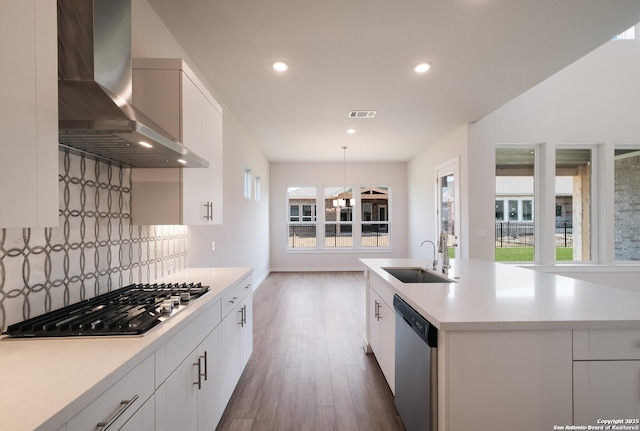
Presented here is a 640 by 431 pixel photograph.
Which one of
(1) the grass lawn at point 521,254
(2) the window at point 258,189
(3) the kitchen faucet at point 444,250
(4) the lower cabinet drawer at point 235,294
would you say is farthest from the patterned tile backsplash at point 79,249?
(1) the grass lawn at point 521,254

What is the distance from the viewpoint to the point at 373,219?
7.85m

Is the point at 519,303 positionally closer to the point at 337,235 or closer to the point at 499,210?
the point at 499,210

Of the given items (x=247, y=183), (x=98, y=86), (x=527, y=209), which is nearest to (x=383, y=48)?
(x=98, y=86)

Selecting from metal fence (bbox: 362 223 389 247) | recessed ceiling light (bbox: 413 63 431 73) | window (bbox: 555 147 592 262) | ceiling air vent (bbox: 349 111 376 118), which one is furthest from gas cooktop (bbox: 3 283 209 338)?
metal fence (bbox: 362 223 389 247)

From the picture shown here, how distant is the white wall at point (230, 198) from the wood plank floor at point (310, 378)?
109 cm

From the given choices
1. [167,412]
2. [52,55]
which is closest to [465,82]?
[52,55]

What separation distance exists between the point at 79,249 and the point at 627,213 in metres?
6.92

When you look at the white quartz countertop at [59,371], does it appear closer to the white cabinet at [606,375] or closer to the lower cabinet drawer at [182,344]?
the lower cabinet drawer at [182,344]

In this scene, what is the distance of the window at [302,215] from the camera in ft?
25.3

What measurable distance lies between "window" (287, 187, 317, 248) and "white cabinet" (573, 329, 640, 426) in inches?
259

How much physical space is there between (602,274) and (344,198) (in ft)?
17.1

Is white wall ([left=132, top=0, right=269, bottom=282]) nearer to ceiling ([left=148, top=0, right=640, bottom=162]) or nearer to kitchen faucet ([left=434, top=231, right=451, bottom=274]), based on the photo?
ceiling ([left=148, top=0, right=640, bottom=162])

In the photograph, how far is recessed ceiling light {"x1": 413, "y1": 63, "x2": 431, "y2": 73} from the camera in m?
2.83

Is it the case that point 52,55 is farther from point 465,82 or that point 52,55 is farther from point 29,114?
point 465,82
